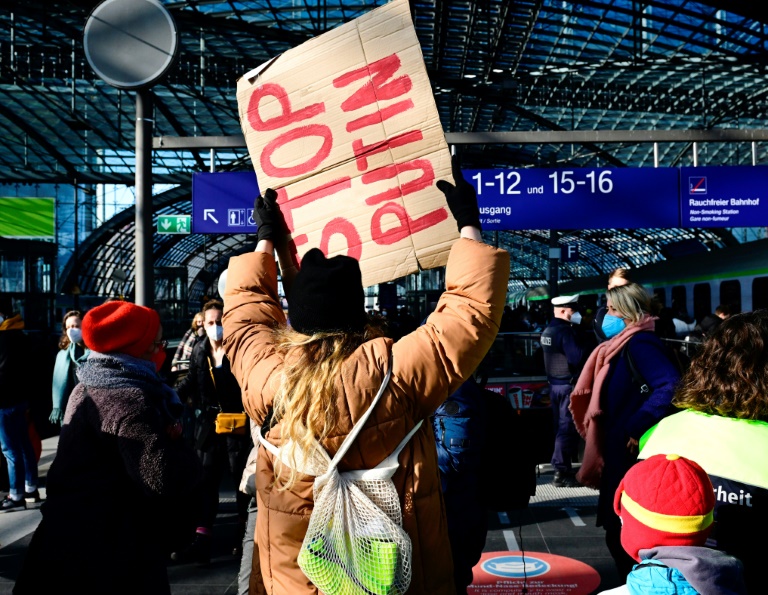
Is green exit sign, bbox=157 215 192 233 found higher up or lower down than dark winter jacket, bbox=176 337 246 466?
higher up

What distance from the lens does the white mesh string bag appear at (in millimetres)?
2006

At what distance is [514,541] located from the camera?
18.6 ft

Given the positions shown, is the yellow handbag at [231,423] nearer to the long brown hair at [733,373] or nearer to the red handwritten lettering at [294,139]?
the red handwritten lettering at [294,139]

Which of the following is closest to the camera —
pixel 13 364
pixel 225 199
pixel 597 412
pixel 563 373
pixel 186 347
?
pixel 597 412

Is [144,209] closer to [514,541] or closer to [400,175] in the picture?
[400,175]

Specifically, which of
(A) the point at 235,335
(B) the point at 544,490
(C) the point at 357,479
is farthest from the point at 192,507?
(B) the point at 544,490

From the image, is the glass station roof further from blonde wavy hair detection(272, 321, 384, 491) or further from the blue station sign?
blonde wavy hair detection(272, 321, 384, 491)

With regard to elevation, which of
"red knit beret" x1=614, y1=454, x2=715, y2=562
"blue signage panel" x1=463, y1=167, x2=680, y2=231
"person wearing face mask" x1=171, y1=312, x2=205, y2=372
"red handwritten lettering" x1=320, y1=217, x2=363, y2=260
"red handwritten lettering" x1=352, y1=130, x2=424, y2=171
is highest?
"blue signage panel" x1=463, y1=167, x2=680, y2=231

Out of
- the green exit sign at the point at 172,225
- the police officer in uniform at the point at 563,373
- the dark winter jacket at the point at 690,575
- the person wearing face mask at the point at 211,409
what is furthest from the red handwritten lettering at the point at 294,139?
the green exit sign at the point at 172,225

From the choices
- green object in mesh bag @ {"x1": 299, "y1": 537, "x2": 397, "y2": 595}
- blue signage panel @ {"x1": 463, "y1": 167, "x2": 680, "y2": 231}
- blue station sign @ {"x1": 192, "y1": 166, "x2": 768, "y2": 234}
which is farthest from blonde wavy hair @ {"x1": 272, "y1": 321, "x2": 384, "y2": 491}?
blue signage panel @ {"x1": 463, "y1": 167, "x2": 680, "y2": 231}

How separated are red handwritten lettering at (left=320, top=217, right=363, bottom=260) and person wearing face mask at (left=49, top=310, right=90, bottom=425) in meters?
5.15

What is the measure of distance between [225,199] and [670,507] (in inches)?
321

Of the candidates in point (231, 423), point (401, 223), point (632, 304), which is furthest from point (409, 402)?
point (231, 423)

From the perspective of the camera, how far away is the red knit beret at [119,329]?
282 centimetres
